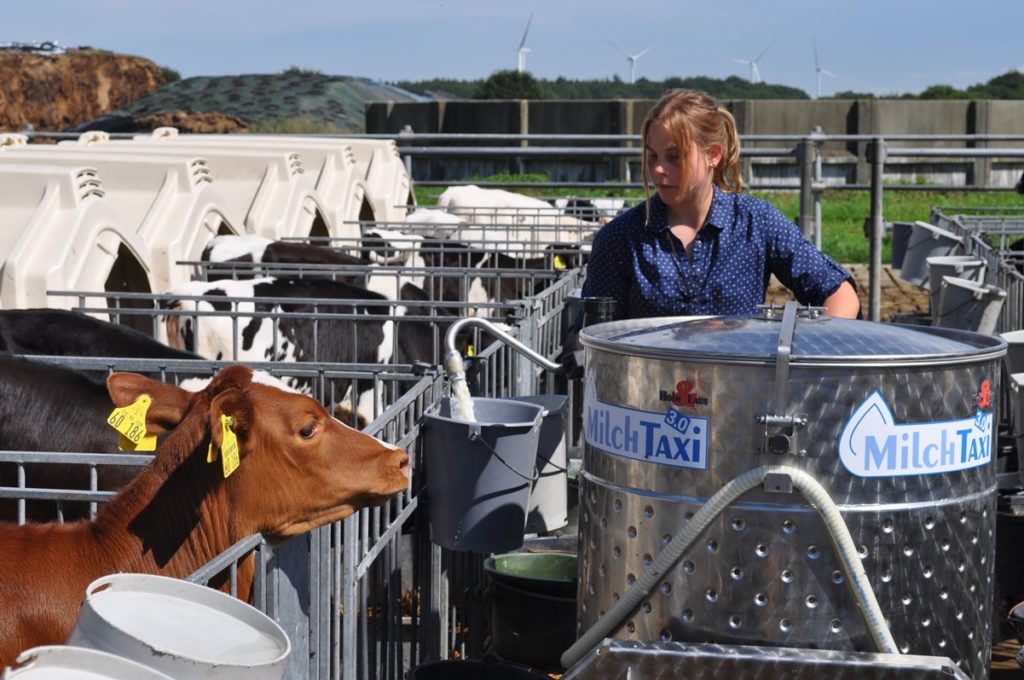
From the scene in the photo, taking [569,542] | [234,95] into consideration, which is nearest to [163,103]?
[234,95]

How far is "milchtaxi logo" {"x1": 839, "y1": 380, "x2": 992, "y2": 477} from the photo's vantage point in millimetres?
2738

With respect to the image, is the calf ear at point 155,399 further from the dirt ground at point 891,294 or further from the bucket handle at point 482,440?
the dirt ground at point 891,294

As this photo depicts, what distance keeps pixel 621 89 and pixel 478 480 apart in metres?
90.3

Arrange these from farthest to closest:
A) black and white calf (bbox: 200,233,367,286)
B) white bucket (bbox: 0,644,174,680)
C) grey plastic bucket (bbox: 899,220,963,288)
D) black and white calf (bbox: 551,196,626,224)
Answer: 1. black and white calf (bbox: 551,196,626,224)
2. grey plastic bucket (bbox: 899,220,963,288)
3. black and white calf (bbox: 200,233,367,286)
4. white bucket (bbox: 0,644,174,680)

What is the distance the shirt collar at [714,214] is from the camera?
4.12 meters

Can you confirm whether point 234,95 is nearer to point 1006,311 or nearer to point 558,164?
point 558,164

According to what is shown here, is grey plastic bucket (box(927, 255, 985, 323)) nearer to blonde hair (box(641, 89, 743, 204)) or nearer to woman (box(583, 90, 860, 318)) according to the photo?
woman (box(583, 90, 860, 318))

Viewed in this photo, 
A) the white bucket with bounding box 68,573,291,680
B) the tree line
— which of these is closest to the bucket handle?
the white bucket with bounding box 68,573,291,680

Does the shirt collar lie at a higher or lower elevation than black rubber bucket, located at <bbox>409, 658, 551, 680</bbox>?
higher

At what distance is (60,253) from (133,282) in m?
1.49

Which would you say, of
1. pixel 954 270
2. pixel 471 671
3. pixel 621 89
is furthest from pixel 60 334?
pixel 621 89

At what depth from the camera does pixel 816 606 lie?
2.76 m

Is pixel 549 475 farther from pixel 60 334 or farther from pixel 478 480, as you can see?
pixel 60 334

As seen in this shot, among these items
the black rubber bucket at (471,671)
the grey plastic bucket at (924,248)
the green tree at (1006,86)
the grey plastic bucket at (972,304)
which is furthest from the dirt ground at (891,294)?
the green tree at (1006,86)
